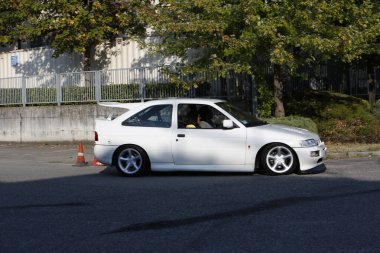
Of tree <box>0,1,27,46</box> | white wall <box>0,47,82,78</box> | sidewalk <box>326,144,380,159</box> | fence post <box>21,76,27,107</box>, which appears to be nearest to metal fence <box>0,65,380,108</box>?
fence post <box>21,76,27,107</box>

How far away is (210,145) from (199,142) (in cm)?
22

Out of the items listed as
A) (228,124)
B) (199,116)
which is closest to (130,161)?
(199,116)

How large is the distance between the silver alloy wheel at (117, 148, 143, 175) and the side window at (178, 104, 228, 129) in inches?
39.9

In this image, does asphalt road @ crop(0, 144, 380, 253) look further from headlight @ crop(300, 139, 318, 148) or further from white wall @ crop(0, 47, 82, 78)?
white wall @ crop(0, 47, 82, 78)

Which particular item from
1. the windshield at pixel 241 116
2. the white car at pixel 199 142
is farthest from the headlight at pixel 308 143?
the windshield at pixel 241 116

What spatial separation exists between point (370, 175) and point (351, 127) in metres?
7.78

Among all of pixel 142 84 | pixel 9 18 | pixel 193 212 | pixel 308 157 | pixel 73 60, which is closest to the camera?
pixel 193 212

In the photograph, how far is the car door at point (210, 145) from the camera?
11367 mm

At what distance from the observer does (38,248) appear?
651 cm

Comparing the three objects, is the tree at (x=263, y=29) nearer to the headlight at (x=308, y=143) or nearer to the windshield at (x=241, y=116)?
the windshield at (x=241, y=116)

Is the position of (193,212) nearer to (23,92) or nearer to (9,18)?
(23,92)

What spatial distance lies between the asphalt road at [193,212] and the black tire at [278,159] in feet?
0.61

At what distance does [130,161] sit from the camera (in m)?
11.9

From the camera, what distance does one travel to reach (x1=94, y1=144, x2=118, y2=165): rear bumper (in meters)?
12.0
